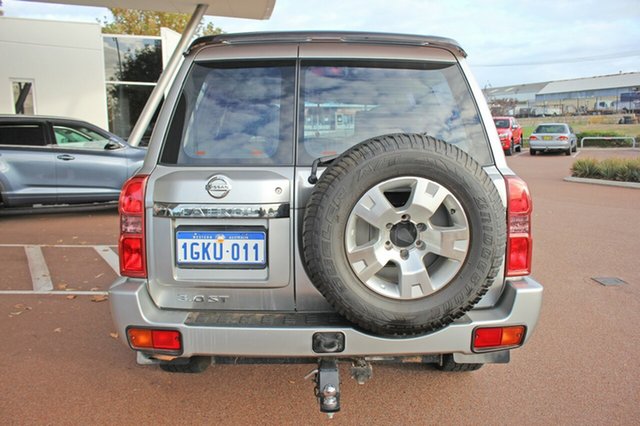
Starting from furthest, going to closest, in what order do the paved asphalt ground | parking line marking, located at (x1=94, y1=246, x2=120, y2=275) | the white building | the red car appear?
1. the red car
2. the white building
3. parking line marking, located at (x1=94, y1=246, x2=120, y2=275)
4. the paved asphalt ground

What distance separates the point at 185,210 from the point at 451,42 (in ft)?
5.49

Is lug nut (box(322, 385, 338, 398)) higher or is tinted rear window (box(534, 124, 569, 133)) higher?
tinted rear window (box(534, 124, 569, 133))

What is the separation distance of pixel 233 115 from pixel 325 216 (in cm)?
90

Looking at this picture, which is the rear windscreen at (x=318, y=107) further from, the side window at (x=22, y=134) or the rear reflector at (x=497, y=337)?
the side window at (x=22, y=134)

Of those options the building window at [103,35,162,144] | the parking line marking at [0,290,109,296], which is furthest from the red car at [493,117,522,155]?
the parking line marking at [0,290,109,296]

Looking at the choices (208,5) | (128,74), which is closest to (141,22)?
(128,74)

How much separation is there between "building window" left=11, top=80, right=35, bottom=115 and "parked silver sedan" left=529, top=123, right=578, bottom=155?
68.7ft

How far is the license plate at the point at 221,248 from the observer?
103 inches

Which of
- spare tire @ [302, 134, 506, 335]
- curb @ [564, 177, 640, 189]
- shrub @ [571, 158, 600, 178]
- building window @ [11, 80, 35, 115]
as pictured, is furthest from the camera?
building window @ [11, 80, 35, 115]

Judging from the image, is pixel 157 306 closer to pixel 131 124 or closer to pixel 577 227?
pixel 577 227

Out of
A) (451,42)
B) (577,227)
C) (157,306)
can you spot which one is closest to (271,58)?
(451,42)

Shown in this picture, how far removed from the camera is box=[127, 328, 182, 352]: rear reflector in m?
2.54

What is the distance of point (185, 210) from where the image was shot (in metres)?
2.57

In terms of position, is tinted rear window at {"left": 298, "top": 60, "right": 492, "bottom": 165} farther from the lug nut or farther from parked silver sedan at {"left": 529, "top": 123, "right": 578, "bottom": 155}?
parked silver sedan at {"left": 529, "top": 123, "right": 578, "bottom": 155}
